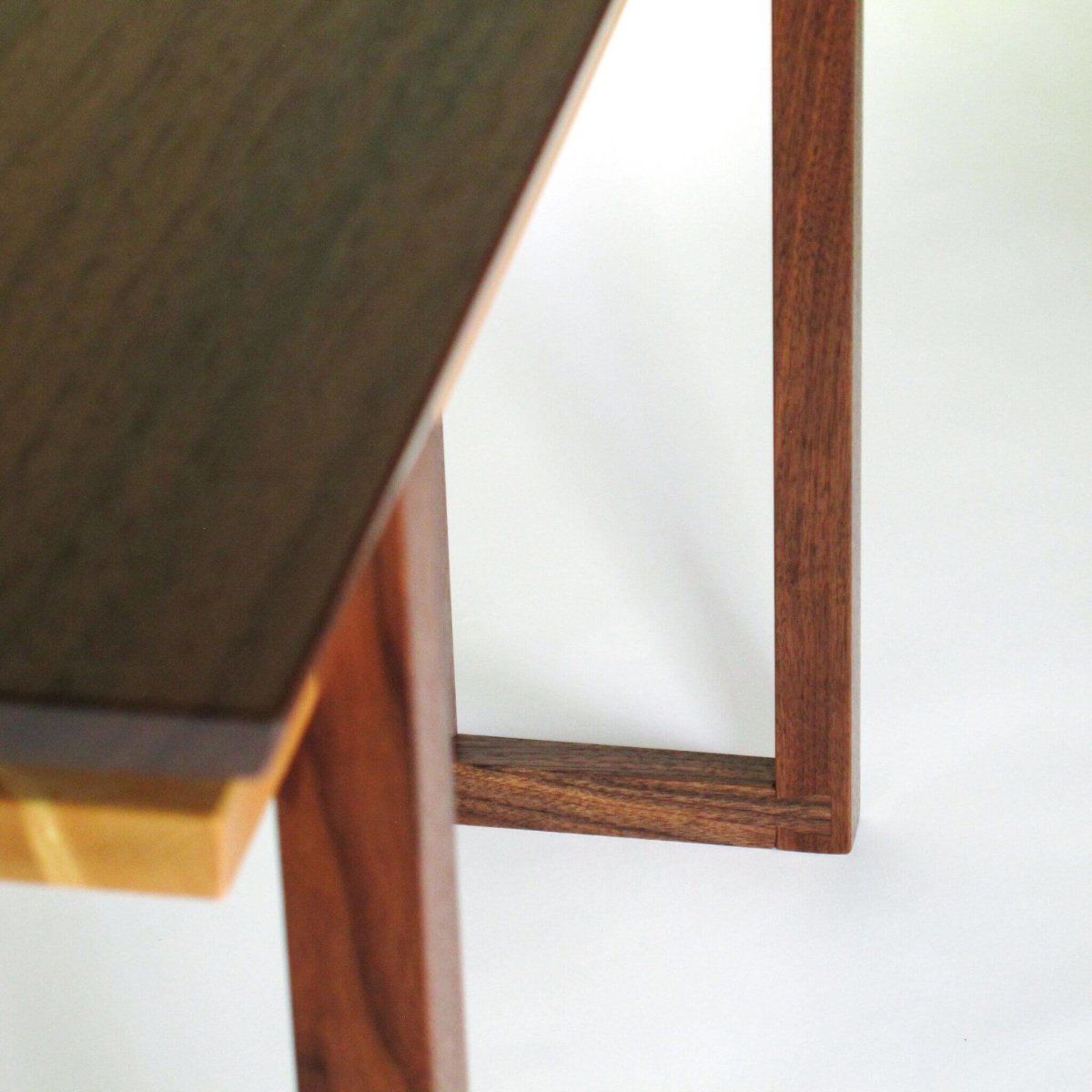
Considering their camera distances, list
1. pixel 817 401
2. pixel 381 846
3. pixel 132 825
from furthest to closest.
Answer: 1. pixel 817 401
2. pixel 381 846
3. pixel 132 825

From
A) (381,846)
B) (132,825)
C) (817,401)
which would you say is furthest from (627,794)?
(132,825)

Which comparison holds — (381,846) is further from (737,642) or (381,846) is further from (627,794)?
(737,642)

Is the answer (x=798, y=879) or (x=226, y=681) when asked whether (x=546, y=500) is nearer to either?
(x=798, y=879)

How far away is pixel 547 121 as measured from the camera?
294 millimetres

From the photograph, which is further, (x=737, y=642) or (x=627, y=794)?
(x=737, y=642)

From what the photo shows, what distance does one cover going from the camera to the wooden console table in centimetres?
21

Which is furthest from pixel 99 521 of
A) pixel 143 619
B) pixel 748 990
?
pixel 748 990

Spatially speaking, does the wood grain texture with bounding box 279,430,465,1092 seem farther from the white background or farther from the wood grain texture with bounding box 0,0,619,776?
the white background

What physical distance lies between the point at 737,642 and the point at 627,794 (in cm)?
29

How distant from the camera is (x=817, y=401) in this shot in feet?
2.73

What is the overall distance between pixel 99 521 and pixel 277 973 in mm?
645

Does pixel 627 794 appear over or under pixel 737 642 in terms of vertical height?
under

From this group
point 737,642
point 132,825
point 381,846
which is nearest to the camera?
point 132,825

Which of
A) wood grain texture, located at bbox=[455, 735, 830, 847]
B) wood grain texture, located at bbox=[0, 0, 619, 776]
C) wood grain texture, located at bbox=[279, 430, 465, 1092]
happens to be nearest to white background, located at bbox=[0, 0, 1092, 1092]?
wood grain texture, located at bbox=[455, 735, 830, 847]
